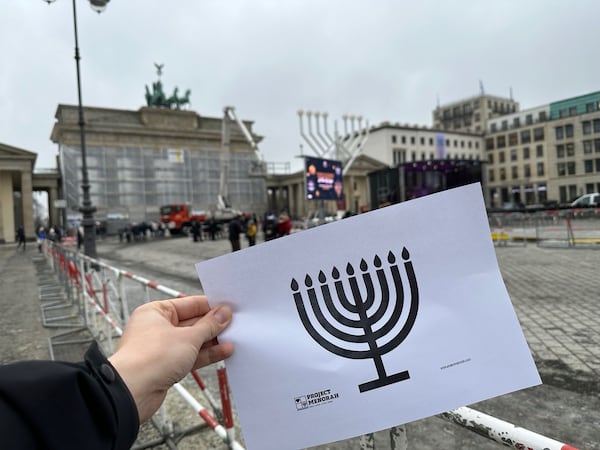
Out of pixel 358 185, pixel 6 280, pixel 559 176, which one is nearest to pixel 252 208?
pixel 358 185

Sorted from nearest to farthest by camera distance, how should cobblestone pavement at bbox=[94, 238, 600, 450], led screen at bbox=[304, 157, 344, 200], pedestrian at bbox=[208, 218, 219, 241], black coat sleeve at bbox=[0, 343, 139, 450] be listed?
black coat sleeve at bbox=[0, 343, 139, 450] → cobblestone pavement at bbox=[94, 238, 600, 450] → led screen at bbox=[304, 157, 344, 200] → pedestrian at bbox=[208, 218, 219, 241]

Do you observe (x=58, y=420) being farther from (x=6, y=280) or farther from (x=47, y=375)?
(x=6, y=280)

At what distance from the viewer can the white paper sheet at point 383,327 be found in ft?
2.93

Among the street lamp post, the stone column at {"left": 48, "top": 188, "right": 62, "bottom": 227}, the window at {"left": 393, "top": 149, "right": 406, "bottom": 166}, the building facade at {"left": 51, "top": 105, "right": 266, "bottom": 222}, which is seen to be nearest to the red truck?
the building facade at {"left": 51, "top": 105, "right": 266, "bottom": 222}

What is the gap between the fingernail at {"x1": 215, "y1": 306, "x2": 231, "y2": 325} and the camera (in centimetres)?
103

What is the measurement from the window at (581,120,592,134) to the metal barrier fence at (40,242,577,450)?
4.86ft

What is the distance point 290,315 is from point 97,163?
48.0 meters

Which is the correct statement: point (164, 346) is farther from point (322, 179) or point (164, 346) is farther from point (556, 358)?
point (322, 179)

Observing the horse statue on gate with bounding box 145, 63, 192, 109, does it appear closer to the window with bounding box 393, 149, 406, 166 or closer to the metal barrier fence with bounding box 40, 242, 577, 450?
the window with bounding box 393, 149, 406, 166

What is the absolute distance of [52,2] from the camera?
9.50 m

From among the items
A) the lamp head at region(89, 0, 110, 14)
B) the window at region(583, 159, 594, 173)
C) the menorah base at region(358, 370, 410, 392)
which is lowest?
the menorah base at region(358, 370, 410, 392)

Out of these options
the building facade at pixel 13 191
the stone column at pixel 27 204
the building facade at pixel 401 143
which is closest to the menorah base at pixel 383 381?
the building facade at pixel 13 191

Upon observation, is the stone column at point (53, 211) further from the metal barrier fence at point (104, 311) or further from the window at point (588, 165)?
the window at point (588, 165)

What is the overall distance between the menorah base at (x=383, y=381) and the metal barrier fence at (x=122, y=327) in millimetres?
156
